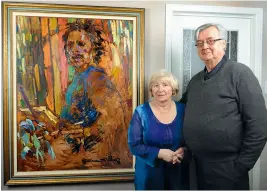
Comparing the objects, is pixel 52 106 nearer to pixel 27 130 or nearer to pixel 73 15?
pixel 27 130

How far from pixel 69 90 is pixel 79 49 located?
1.03ft

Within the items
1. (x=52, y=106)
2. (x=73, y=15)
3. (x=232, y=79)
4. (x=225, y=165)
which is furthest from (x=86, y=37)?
(x=225, y=165)

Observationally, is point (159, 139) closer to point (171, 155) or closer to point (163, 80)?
point (171, 155)

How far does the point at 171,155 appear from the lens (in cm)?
200

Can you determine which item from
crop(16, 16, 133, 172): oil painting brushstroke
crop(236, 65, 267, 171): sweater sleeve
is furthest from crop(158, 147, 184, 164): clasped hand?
crop(16, 16, 133, 172): oil painting brushstroke

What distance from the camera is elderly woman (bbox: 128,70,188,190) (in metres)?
2.03

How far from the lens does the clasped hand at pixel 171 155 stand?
1.99m

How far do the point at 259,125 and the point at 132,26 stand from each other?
1.18m

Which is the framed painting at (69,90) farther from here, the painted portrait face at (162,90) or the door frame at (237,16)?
the painted portrait face at (162,90)

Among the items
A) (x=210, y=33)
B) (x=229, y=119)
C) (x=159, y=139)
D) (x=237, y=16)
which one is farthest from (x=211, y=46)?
(x=237, y=16)

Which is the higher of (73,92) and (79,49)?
(79,49)

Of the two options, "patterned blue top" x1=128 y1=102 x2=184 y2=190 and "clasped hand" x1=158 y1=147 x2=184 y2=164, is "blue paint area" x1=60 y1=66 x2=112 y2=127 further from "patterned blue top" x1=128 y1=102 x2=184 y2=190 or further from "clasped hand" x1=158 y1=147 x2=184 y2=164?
"clasped hand" x1=158 y1=147 x2=184 y2=164

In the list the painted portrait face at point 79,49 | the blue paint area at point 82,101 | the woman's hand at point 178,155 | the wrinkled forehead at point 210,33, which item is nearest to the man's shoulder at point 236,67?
the wrinkled forehead at point 210,33

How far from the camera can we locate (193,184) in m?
2.35
